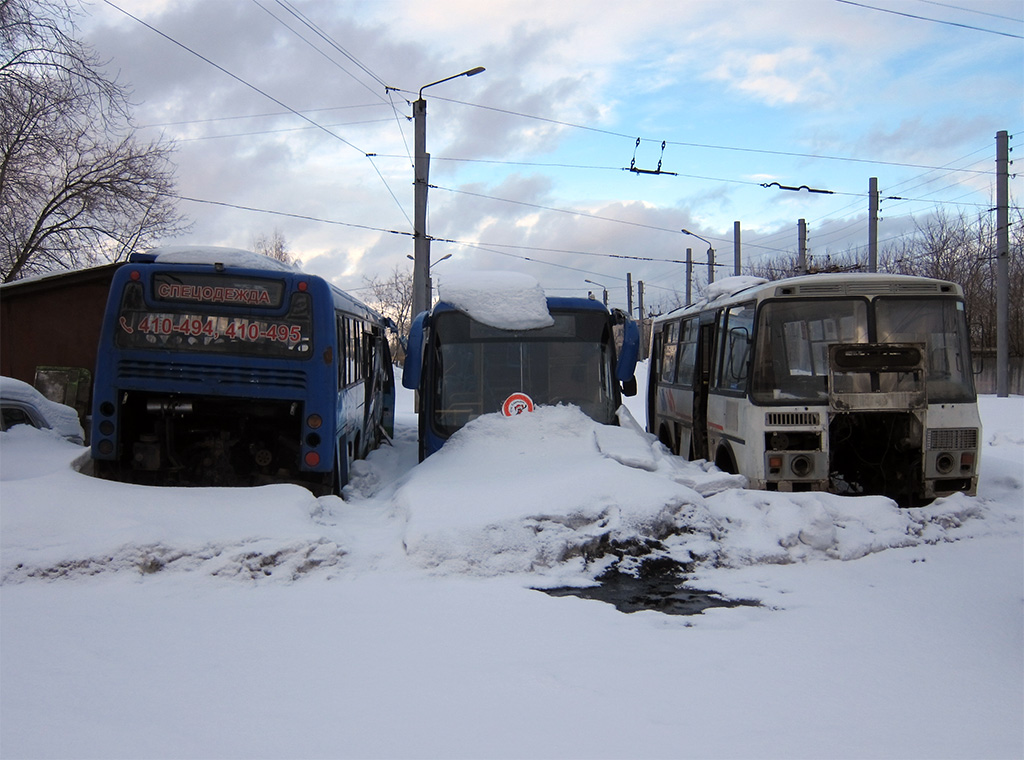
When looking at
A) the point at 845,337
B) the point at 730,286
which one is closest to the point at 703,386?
the point at 730,286

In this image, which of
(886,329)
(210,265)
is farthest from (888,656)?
(210,265)

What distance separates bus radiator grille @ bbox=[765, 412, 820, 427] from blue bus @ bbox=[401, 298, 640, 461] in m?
1.73

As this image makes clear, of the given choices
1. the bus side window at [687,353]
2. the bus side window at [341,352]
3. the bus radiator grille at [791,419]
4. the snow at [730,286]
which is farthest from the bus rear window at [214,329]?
the bus side window at [687,353]

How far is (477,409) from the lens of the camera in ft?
31.8

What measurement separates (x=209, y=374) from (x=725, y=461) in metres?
5.94

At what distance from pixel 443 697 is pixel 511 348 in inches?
233

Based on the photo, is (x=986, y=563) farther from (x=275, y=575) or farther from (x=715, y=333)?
(x=275, y=575)

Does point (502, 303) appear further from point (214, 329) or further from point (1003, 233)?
point (1003, 233)

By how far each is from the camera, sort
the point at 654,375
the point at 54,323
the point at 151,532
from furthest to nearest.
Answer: the point at 54,323
the point at 654,375
the point at 151,532

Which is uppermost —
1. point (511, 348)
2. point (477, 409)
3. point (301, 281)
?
point (301, 281)

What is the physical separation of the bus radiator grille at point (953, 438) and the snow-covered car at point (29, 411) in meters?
10.4

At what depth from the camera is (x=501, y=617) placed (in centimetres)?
536

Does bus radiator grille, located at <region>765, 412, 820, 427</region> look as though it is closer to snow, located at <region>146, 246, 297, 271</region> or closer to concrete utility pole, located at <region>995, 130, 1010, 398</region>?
snow, located at <region>146, 246, 297, 271</region>

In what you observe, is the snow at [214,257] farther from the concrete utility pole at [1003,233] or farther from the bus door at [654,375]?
the concrete utility pole at [1003,233]
